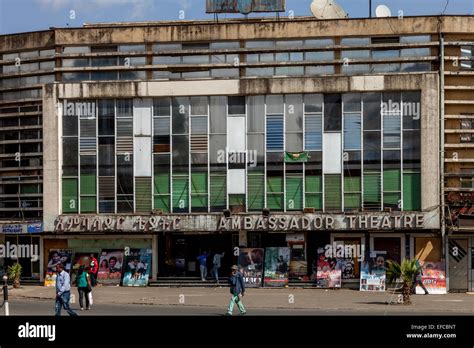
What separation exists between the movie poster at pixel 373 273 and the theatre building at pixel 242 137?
0.43m

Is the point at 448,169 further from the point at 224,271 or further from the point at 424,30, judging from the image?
the point at 224,271

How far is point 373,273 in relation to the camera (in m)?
42.1

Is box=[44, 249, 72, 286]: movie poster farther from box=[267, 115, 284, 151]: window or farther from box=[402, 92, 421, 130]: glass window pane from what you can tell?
box=[402, 92, 421, 130]: glass window pane

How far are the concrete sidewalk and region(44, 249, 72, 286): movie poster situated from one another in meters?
0.81

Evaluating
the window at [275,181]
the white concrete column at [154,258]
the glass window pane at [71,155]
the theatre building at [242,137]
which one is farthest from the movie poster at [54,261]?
the window at [275,181]

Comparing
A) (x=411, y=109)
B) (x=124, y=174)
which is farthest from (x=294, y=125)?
(x=124, y=174)

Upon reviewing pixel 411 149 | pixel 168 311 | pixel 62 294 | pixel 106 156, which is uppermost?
pixel 411 149

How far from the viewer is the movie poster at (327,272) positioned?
4269 centimetres

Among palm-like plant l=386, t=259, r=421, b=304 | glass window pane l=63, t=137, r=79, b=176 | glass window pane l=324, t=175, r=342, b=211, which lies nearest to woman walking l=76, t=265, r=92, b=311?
palm-like plant l=386, t=259, r=421, b=304

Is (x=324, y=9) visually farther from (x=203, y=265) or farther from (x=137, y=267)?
(x=137, y=267)

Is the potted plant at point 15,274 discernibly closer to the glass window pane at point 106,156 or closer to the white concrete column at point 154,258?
the glass window pane at point 106,156

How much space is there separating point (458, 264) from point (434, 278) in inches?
76.0
